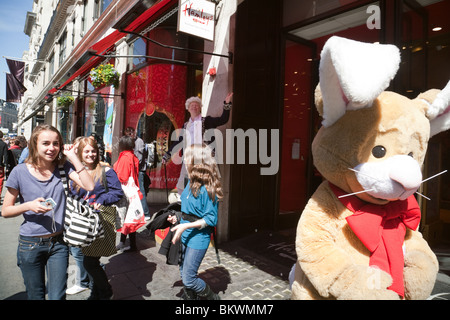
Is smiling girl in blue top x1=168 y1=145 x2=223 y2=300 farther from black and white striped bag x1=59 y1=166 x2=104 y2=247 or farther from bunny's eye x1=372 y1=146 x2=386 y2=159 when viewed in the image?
bunny's eye x1=372 y1=146 x2=386 y2=159

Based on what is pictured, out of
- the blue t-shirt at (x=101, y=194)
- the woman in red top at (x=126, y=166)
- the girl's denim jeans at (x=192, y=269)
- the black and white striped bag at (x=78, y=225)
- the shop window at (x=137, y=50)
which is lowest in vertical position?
the girl's denim jeans at (x=192, y=269)

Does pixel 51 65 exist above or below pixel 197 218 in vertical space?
above

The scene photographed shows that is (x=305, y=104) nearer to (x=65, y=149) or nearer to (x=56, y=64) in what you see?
(x=65, y=149)

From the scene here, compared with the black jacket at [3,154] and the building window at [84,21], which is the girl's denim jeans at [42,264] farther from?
the building window at [84,21]

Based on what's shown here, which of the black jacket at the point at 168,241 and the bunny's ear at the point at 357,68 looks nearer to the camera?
the bunny's ear at the point at 357,68

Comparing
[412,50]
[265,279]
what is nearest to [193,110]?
[265,279]

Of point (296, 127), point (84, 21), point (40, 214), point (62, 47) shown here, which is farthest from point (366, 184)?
point (62, 47)

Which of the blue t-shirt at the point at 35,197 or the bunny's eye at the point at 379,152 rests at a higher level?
the bunny's eye at the point at 379,152

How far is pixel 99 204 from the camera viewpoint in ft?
9.75

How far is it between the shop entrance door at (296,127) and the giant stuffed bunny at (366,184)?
388cm

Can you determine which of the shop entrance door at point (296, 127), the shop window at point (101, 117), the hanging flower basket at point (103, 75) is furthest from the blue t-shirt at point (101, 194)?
the hanging flower basket at point (103, 75)

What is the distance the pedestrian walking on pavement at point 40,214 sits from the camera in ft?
7.29

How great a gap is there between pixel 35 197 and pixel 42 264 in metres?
0.57

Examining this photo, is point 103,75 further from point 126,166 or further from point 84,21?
point 84,21
